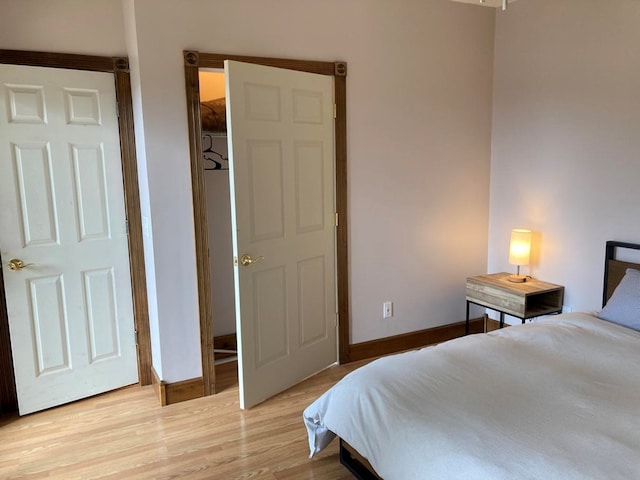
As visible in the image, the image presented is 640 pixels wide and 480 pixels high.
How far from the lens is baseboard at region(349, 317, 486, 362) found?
3641mm

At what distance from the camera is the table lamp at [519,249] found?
11.6 feet

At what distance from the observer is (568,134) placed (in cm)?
335

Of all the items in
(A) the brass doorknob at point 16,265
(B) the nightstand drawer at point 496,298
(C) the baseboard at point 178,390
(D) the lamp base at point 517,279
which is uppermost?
Result: (A) the brass doorknob at point 16,265

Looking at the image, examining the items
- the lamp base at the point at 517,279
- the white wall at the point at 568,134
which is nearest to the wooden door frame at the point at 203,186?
the lamp base at the point at 517,279

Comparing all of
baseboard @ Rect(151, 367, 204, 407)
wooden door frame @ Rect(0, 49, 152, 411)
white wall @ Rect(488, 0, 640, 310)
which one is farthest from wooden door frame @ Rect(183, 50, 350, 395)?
white wall @ Rect(488, 0, 640, 310)

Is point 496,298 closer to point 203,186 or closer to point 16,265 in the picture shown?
point 203,186

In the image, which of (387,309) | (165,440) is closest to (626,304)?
(387,309)

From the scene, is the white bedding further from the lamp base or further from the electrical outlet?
the electrical outlet

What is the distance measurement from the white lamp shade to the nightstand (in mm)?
169

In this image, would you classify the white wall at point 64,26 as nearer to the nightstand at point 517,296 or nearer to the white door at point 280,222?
the white door at point 280,222

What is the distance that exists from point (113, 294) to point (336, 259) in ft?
4.93

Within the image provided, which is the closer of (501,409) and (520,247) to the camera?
(501,409)

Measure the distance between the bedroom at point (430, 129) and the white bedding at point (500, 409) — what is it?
43.8 inches

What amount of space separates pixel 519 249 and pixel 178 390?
2.55m
